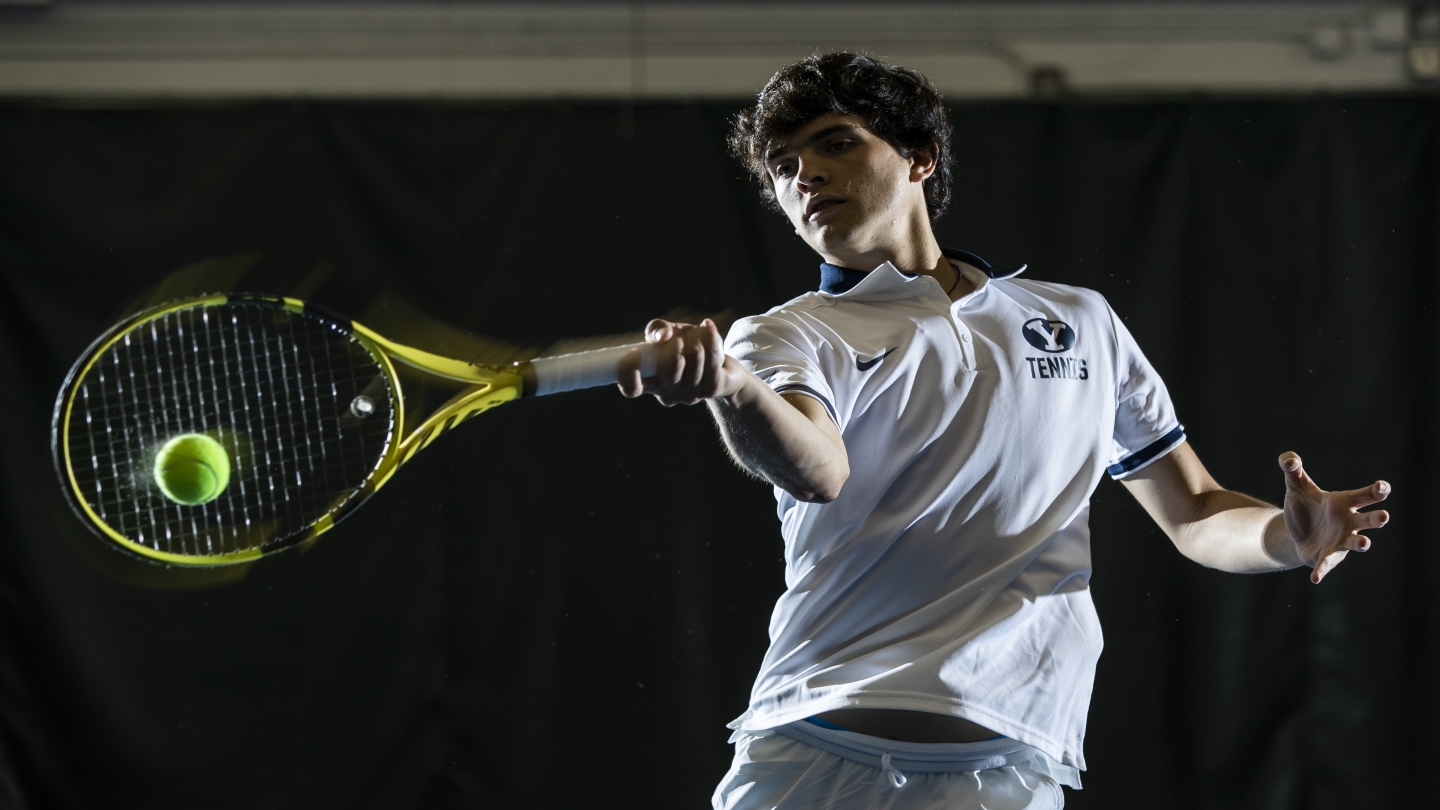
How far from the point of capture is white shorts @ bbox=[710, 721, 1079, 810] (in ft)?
5.08

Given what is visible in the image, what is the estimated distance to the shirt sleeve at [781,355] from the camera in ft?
4.95

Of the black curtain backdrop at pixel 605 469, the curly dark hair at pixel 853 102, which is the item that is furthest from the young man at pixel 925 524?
the black curtain backdrop at pixel 605 469

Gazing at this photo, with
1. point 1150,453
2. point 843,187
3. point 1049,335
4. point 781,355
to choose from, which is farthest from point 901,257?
point 1150,453

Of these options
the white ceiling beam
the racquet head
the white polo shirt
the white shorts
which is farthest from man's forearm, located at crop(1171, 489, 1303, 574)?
the white ceiling beam

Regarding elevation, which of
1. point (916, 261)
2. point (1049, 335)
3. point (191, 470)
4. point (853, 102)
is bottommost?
point (191, 470)

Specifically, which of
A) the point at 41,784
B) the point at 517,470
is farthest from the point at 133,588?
the point at 517,470

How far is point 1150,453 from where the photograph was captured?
6.54ft

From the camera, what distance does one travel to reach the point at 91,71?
13.1ft

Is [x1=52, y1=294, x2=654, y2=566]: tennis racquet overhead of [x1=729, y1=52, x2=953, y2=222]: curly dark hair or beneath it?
beneath

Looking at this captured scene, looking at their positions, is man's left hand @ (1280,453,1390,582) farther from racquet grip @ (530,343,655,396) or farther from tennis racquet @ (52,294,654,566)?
tennis racquet @ (52,294,654,566)

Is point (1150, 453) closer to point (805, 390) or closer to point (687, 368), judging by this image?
point (805, 390)

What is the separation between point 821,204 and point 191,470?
121cm

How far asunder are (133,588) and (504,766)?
1196 mm

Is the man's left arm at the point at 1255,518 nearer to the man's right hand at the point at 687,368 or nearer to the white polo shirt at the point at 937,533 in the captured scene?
the white polo shirt at the point at 937,533
